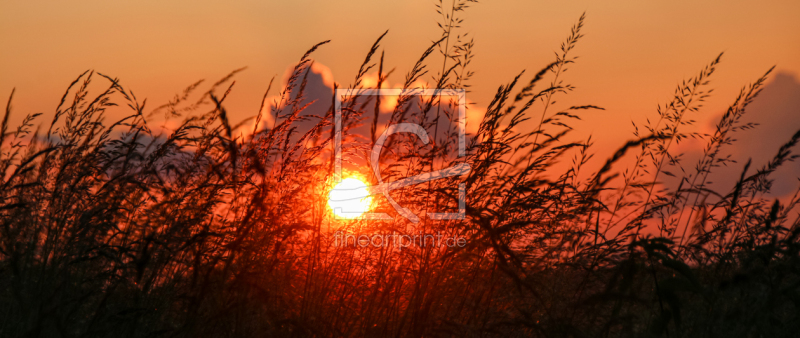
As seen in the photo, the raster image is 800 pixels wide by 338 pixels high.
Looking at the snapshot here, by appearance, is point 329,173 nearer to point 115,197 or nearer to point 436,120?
point 436,120

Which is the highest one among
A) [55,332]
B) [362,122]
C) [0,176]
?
[362,122]

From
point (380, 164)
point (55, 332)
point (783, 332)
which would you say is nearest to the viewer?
point (55, 332)

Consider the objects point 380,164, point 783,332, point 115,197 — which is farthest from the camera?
point 380,164

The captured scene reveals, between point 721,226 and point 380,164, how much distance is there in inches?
83.7

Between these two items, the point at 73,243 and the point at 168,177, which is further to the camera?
the point at 168,177

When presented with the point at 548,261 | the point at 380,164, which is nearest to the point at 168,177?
the point at 380,164

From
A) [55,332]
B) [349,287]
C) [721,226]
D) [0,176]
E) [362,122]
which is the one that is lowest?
[55,332]

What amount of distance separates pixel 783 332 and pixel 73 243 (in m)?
A: 3.34

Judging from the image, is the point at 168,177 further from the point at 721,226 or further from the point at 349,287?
the point at 721,226

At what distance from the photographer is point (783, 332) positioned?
97.9 inches

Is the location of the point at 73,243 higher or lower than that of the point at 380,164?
lower

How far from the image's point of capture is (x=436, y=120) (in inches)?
130

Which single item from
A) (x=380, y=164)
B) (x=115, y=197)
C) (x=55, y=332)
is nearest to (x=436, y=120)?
(x=380, y=164)

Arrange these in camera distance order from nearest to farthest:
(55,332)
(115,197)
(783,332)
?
(55,332), (783,332), (115,197)
